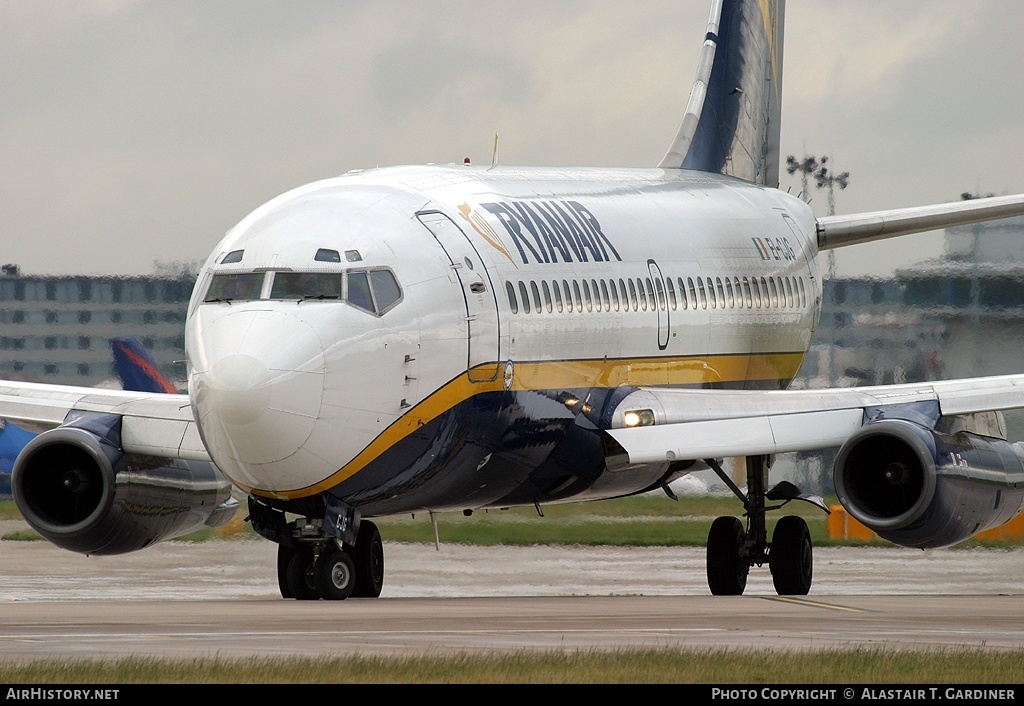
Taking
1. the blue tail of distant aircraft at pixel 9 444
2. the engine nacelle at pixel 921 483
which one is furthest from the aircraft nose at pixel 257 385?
the blue tail of distant aircraft at pixel 9 444

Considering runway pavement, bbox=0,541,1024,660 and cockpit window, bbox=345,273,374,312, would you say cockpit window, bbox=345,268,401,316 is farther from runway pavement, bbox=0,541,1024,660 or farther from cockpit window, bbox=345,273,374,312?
runway pavement, bbox=0,541,1024,660

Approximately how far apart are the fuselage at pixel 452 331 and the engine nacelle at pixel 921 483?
3.33 metres

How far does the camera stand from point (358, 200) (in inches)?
912

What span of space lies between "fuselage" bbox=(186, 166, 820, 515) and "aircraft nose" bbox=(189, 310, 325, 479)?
19 millimetres

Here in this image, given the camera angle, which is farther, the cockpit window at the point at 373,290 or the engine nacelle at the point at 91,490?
the engine nacelle at the point at 91,490

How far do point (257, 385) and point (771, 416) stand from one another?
787 centimetres

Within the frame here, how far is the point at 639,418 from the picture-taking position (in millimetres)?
26188

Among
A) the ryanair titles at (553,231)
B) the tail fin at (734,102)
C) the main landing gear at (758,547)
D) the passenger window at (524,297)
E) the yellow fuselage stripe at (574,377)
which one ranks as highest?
the tail fin at (734,102)

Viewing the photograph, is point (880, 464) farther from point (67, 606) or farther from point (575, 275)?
point (67, 606)

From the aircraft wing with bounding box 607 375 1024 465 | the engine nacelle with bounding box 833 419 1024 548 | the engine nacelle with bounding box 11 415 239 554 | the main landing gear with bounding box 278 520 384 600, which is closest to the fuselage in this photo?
the aircraft wing with bounding box 607 375 1024 465

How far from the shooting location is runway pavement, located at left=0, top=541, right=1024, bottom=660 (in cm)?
1788

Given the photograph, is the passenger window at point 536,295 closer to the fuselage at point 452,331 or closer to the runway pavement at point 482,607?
the fuselage at point 452,331

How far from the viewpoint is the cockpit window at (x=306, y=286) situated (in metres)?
21.3
